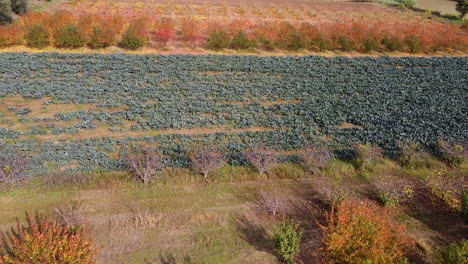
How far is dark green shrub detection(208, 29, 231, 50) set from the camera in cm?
3594

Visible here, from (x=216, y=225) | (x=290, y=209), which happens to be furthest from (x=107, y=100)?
(x=290, y=209)

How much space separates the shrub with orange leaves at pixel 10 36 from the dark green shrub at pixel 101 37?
6.82 meters

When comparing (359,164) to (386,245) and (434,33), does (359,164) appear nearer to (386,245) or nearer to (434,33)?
(386,245)

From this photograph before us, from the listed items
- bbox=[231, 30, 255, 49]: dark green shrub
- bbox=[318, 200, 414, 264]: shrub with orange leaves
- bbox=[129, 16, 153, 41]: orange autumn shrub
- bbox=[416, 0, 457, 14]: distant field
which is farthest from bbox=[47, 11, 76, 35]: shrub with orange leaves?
bbox=[416, 0, 457, 14]: distant field

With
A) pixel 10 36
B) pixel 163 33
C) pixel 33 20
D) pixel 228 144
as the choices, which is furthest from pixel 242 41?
pixel 10 36

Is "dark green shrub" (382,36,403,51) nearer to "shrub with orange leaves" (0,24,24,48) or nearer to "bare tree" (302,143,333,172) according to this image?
"bare tree" (302,143,333,172)

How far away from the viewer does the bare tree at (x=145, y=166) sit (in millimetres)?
17766

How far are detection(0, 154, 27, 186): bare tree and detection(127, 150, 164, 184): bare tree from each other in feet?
18.2

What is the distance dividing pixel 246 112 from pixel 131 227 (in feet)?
42.8

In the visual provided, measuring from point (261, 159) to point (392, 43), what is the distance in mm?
29430

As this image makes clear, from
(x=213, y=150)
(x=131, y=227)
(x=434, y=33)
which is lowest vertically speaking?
(x=131, y=227)

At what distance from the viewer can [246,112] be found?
83.4 feet

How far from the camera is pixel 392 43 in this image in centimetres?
3938

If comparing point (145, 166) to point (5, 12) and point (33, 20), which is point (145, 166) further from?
point (5, 12)
